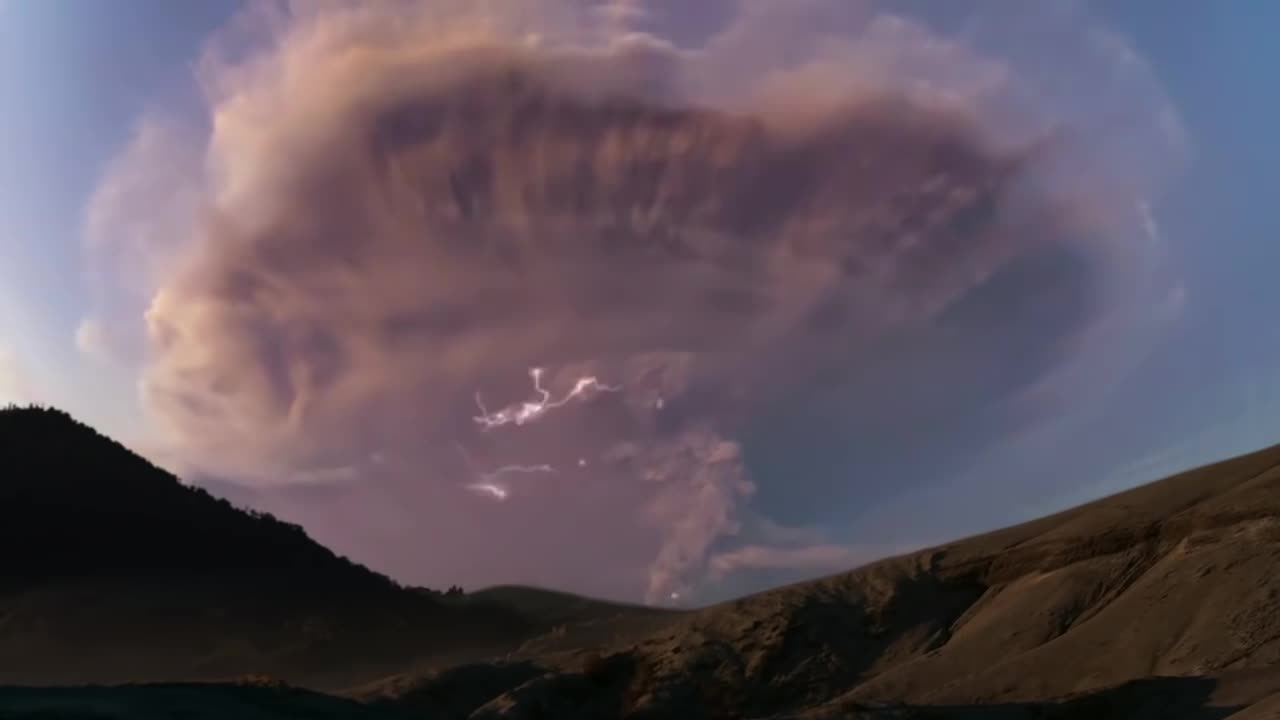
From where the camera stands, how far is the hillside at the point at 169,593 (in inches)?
1591

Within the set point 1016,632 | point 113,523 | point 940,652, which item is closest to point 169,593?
point 113,523

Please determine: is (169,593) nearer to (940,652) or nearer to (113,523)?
(113,523)

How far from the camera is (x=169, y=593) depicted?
49.7m

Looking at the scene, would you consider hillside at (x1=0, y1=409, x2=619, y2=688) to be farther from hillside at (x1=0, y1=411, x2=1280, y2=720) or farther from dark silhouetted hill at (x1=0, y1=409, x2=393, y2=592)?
hillside at (x1=0, y1=411, x2=1280, y2=720)

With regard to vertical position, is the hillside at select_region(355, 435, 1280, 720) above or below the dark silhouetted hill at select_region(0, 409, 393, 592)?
below

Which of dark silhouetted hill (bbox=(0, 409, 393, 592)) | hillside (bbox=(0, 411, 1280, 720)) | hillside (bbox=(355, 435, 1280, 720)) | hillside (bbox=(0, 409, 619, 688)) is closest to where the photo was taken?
hillside (bbox=(0, 411, 1280, 720))

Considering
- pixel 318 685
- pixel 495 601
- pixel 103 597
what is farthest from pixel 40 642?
pixel 495 601

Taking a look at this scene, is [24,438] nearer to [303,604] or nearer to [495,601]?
[303,604]

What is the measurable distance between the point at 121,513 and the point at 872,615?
55.3 metres

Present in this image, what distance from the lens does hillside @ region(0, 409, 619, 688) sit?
133ft

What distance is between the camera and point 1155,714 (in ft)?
36.2

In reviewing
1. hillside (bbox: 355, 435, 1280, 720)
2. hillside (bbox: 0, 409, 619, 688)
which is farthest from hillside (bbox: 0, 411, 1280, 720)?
hillside (bbox: 0, 409, 619, 688)

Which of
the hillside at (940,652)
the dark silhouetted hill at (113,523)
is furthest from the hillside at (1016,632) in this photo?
the dark silhouetted hill at (113,523)

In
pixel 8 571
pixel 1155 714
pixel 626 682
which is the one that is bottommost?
pixel 1155 714
